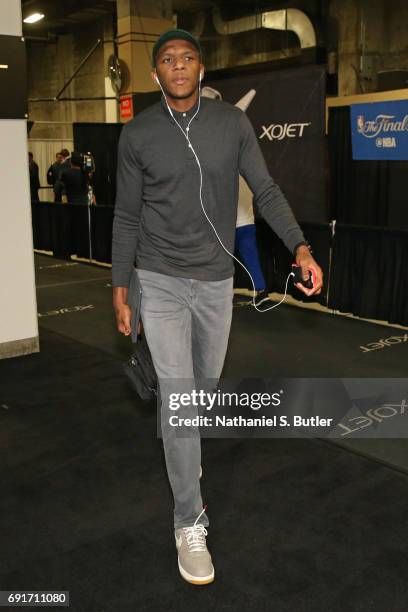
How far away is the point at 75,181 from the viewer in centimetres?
1018

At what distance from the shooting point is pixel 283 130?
650 centimetres

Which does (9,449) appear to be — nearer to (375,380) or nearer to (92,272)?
(375,380)

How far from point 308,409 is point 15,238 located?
245cm

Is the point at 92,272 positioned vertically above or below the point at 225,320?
below

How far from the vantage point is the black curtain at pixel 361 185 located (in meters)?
6.47

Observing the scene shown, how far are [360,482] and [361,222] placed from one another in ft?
14.5

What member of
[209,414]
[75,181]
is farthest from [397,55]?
[209,414]

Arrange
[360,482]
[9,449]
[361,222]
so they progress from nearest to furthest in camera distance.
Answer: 1. [360,482]
2. [9,449]
3. [361,222]

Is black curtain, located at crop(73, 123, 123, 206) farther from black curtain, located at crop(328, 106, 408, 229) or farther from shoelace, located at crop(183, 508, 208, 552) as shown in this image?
shoelace, located at crop(183, 508, 208, 552)

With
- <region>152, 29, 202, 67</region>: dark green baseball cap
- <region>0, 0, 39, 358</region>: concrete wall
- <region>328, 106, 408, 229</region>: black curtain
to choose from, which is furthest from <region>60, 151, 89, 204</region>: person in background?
<region>152, 29, 202, 67</region>: dark green baseball cap

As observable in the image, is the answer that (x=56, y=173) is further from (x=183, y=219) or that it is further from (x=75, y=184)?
(x=183, y=219)

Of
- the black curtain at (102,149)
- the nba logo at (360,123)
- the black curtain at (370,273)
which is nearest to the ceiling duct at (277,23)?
the black curtain at (102,149)

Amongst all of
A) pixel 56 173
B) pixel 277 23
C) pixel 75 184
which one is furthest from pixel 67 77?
pixel 75 184

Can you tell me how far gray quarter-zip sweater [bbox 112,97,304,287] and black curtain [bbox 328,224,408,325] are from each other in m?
3.68
